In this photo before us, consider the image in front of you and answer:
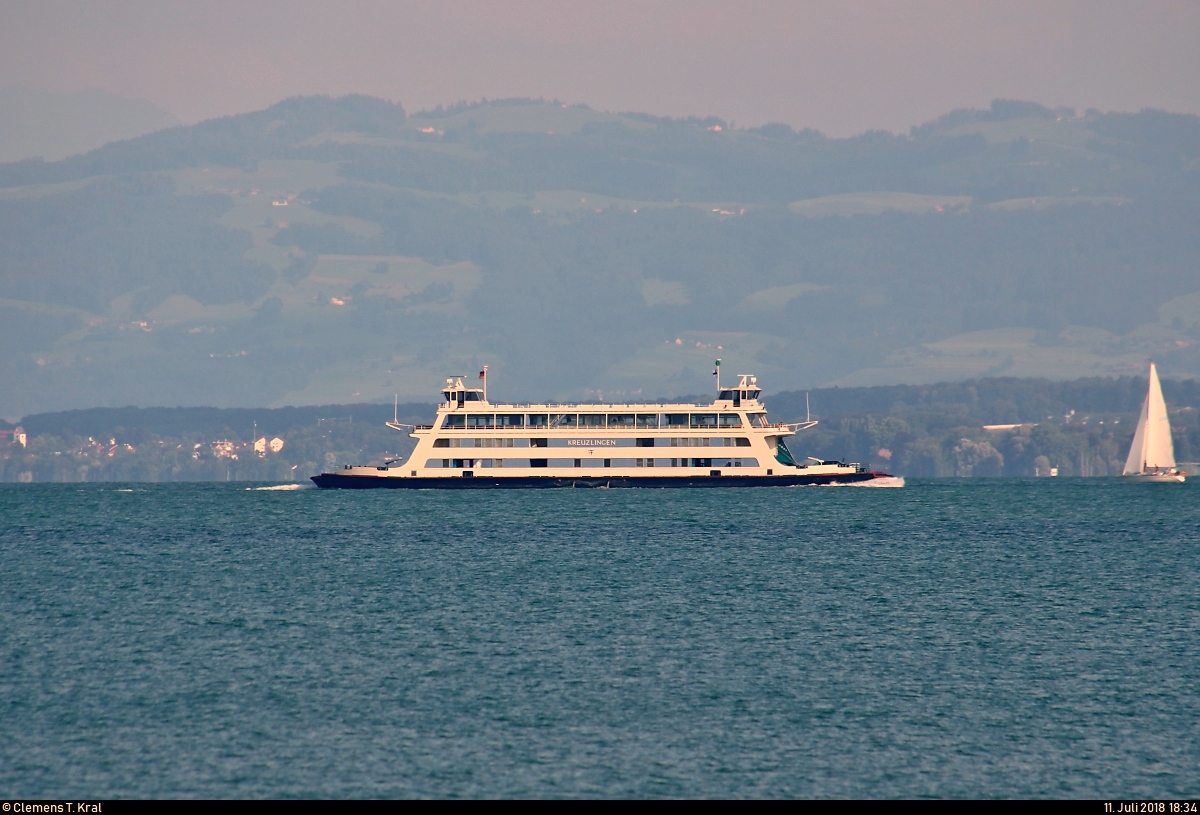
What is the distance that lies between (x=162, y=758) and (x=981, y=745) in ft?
63.3

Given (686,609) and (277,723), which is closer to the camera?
(277,723)

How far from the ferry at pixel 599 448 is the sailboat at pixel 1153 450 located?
4527cm

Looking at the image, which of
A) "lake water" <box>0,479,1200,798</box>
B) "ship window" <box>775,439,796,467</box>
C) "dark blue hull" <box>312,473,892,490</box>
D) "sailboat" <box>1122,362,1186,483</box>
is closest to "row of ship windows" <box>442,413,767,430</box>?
"ship window" <box>775,439,796,467</box>

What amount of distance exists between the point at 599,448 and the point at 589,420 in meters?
2.80

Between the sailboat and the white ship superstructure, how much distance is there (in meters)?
45.6

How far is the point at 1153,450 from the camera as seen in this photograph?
16888 cm

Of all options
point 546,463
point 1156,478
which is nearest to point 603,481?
point 546,463

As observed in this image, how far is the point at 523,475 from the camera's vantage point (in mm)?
140750

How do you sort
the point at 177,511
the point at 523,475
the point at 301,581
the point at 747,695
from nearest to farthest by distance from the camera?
1. the point at 747,695
2. the point at 301,581
3. the point at 177,511
4. the point at 523,475


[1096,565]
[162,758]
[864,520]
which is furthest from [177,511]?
[162,758]

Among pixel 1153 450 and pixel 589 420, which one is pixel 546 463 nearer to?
pixel 589 420

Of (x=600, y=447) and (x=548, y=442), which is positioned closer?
(x=548, y=442)

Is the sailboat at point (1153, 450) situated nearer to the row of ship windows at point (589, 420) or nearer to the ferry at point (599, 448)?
the ferry at point (599, 448)

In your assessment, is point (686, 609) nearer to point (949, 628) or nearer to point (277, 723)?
point (949, 628)
